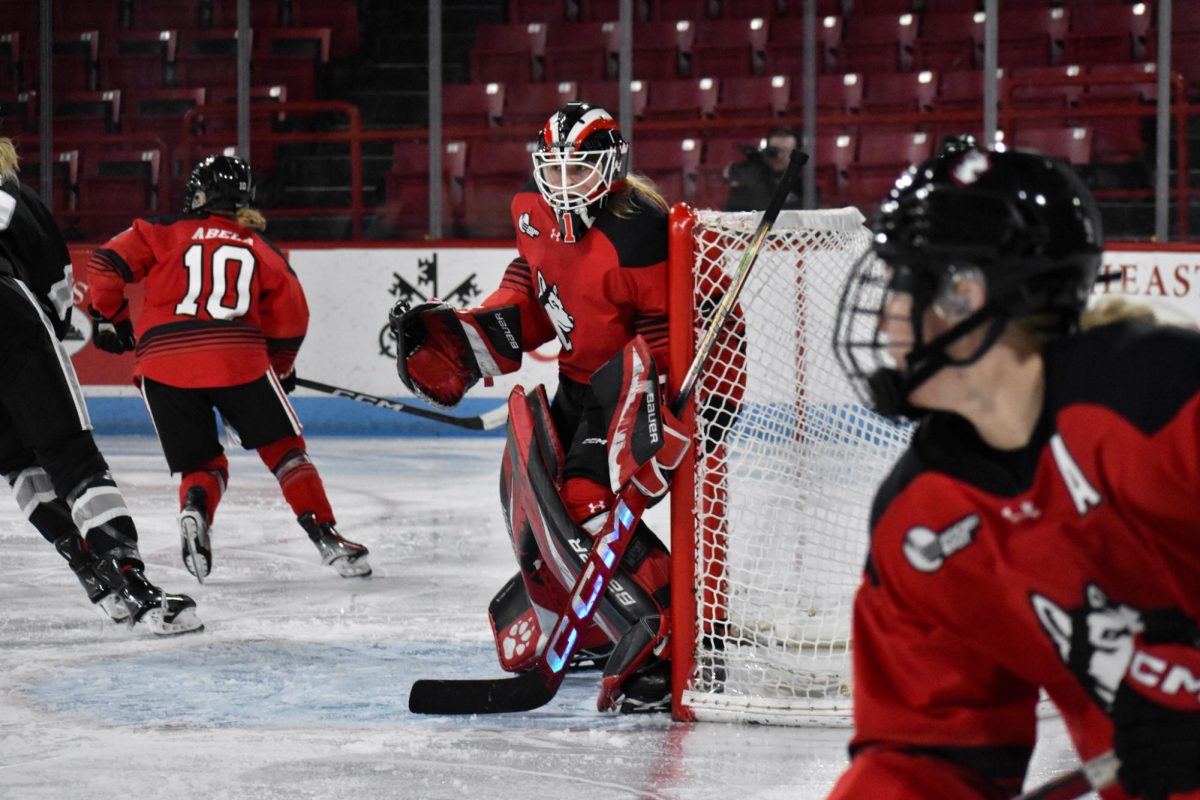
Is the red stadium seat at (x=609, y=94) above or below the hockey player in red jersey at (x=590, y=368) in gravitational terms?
above

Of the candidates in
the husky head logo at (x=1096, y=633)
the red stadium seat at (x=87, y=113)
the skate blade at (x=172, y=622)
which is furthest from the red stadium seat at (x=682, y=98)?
the husky head logo at (x=1096, y=633)

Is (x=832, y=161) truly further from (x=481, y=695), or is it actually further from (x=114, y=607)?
(x=481, y=695)

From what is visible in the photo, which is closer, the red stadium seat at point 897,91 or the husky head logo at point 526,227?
the husky head logo at point 526,227

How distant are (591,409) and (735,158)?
4.48 metres

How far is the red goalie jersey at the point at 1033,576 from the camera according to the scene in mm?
1148

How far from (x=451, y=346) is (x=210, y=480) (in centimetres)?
110

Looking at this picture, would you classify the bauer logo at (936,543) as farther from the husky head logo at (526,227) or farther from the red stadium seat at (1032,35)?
the red stadium seat at (1032,35)

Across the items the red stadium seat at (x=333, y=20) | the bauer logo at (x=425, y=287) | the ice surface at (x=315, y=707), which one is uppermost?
the red stadium seat at (x=333, y=20)

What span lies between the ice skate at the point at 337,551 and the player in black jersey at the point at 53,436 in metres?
0.69

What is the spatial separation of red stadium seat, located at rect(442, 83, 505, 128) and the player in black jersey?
420cm

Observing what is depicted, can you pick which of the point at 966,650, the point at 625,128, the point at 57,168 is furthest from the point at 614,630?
the point at 57,168

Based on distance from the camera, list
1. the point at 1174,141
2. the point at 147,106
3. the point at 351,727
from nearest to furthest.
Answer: the point at 351,727 → the point at 1174,141 → the point at 147,106

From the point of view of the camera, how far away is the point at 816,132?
7.20m

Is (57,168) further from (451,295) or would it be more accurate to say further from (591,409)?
(591,409)
